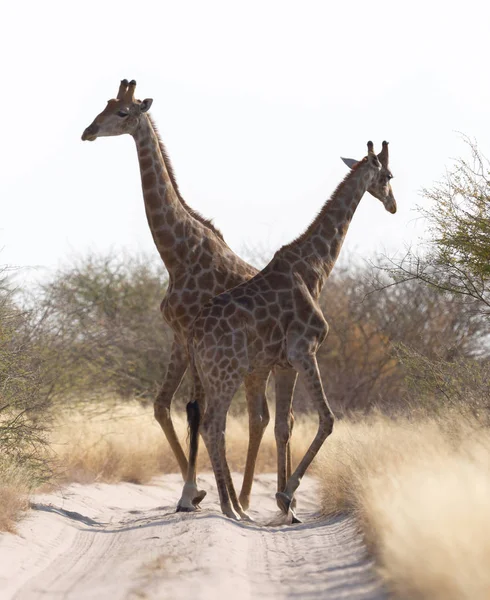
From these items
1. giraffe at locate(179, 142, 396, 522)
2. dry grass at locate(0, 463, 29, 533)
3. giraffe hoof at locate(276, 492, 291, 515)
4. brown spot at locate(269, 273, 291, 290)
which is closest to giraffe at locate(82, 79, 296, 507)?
giraffe at locate(179, 142, 396, 522)

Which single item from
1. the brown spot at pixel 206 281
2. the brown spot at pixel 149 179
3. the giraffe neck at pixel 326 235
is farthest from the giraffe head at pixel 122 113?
the giraffe neck at pixel 326 235

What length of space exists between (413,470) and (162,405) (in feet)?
10.8

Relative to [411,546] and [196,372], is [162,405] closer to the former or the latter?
[196,372]

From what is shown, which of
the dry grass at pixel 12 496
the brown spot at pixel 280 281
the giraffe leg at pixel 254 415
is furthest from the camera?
the giraffe leg at pixel 254 415

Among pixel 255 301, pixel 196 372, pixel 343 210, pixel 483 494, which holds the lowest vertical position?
pixel 483 494

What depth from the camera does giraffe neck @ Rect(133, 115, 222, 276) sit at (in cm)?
1155

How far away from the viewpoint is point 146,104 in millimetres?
11445

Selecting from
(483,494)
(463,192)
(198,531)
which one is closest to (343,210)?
(463,192)

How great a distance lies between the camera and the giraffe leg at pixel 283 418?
37.6 ft

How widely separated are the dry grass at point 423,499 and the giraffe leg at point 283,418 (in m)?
0.63

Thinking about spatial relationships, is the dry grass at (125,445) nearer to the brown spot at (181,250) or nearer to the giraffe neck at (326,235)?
the brown spot at (181,250)

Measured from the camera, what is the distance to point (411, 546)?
667 cm

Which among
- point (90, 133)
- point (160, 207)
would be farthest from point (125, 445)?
point (90, 133)

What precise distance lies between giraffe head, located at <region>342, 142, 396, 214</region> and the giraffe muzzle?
3066 millimetres
